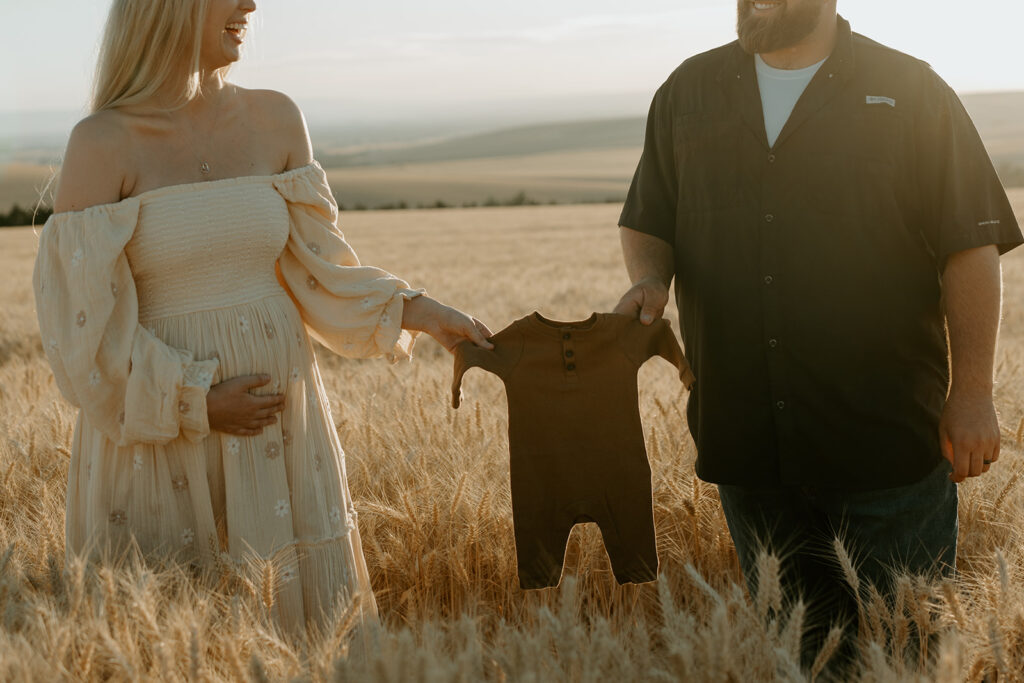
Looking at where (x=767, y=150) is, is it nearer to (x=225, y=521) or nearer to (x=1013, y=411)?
(x=225, y=521)

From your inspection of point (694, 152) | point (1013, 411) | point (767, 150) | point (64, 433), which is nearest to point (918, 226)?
point (767, 150)

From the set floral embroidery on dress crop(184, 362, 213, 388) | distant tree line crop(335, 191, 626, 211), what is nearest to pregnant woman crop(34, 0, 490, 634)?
floral embroidery on dress crop(184, 362, 213, 388)

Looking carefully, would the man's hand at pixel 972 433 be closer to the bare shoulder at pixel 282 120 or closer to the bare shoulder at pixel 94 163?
the bare shoulder at pixel 282 120

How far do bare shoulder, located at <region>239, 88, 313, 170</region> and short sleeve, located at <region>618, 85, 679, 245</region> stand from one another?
0.77m

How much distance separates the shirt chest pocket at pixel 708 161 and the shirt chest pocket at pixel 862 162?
0.18 m

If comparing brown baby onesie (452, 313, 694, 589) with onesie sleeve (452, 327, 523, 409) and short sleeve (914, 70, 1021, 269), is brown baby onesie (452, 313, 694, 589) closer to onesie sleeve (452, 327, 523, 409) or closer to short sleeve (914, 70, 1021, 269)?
onesie sleeve (452, 327, 523, 409)

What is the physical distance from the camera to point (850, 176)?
204cm

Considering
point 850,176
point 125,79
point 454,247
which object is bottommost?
point 454,247

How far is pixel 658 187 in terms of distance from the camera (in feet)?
7.74

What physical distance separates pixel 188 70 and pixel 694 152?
1.11 meters

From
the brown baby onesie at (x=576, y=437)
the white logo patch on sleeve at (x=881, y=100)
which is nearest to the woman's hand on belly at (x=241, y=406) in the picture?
the brown baby onesie at (x=576, y=437)

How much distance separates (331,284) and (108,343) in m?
0.49

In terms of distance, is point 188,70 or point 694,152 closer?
point 188,70

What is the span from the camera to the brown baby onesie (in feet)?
7.01
